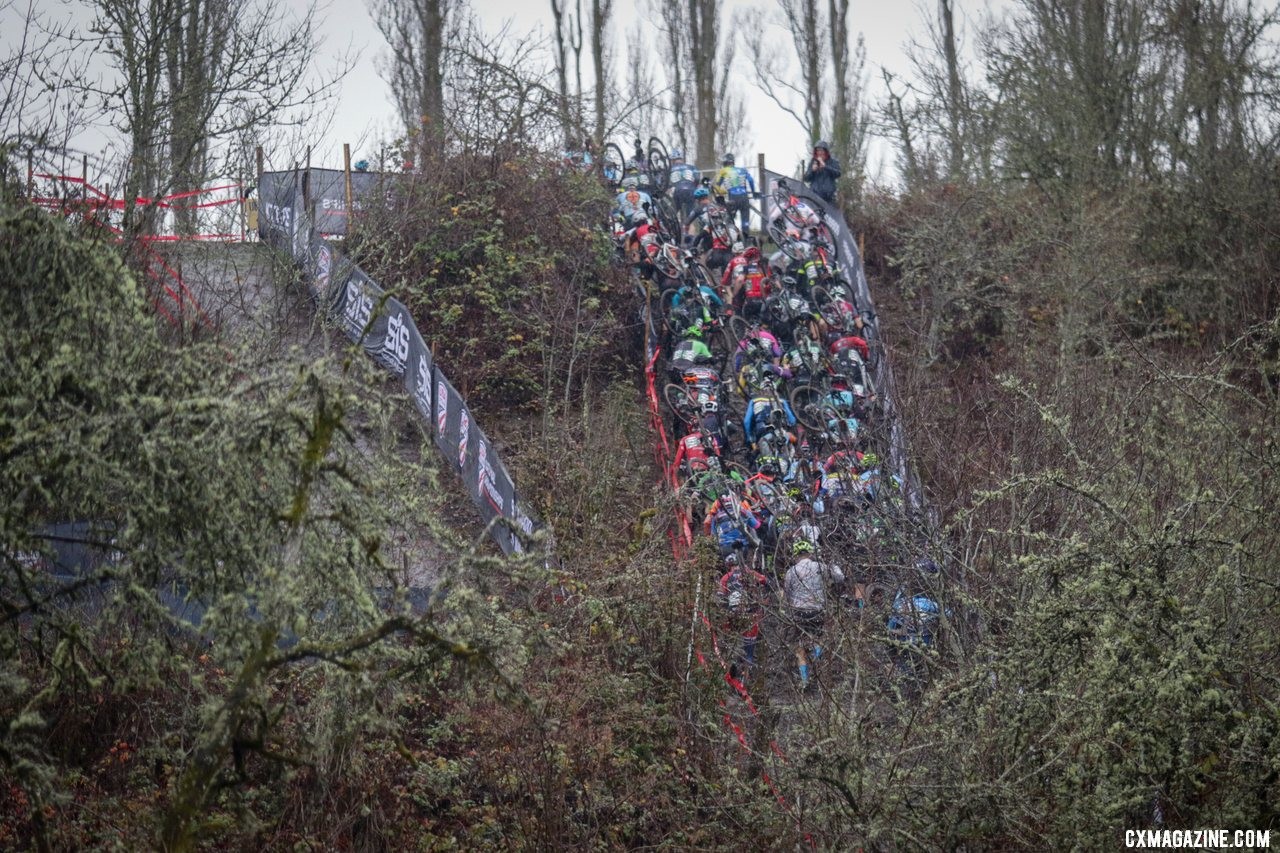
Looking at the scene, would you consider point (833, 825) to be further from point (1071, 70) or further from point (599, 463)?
point (1071, 70)

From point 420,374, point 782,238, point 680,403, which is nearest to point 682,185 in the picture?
point 782,238

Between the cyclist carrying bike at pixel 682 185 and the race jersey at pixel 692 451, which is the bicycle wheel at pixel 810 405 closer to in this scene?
the race jersey at pixel 692 451

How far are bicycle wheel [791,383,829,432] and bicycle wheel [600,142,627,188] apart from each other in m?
5.27

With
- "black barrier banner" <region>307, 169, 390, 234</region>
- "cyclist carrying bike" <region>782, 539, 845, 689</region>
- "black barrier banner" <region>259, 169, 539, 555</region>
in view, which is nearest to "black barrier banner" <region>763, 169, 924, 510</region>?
"cyclist carrying bike" <region>782, 539, 845, 689</region>

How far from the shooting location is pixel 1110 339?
19.4 m

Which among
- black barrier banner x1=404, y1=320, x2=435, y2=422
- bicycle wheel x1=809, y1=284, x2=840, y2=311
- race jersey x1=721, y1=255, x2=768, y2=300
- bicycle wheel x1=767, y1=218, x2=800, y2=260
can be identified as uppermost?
bicycle wheel x1=767, y1=218, x2=800, y2=260

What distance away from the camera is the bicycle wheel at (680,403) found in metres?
15.5

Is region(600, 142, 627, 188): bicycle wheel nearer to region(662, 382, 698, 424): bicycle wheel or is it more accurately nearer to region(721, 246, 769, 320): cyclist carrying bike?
region(721, 246, 769, 320): cyclist carrying bike

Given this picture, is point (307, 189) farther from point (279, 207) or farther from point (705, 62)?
point (705, 62)

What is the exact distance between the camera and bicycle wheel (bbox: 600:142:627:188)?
1978cm

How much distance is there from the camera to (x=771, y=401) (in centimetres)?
1518

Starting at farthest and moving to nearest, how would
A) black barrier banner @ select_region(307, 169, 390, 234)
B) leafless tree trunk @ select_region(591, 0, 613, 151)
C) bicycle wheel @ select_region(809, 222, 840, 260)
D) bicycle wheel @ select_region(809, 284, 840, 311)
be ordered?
leafless tree trunk @ select_region(591, 0, 613, 151) → bicycle wheel @ select_region(809, 222, 840, 260) → bicycle wheel @ select_region(809, 284, 840, 311) → black barrier banner @ select_region(307, 169, 390, 234)

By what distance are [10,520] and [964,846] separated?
475 cm

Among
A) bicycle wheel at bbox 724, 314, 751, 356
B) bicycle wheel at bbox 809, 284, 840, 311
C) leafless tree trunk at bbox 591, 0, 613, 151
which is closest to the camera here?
bicycle wheel at bbox 724, 314, 751, 356
